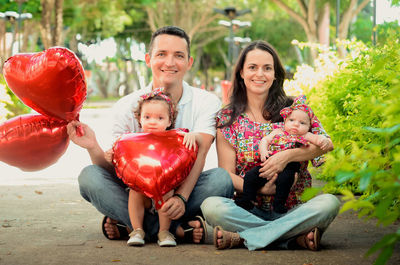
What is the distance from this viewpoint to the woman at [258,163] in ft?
13.3

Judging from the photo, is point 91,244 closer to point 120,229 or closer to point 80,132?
point 120,229

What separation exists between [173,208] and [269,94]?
4.08 ft

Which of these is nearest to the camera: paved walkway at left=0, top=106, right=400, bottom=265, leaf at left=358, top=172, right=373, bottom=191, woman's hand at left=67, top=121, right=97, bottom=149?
leaf at left=358, top=172, right=373, bottom=191

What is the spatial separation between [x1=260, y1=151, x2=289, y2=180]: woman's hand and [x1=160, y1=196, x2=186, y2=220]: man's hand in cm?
61

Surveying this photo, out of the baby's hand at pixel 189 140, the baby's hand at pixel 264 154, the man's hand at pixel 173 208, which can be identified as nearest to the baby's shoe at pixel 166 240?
the man's hand at pixel 173 208

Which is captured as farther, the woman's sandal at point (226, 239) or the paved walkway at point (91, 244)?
the woman's sandal at point (226, 239)

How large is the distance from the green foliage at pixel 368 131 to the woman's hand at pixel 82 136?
1.69 m

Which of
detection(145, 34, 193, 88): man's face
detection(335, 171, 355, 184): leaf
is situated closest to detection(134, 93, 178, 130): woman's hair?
detection(145, 34, 193, 88): man's face

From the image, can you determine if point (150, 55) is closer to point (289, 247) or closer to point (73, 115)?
point (73, 115)

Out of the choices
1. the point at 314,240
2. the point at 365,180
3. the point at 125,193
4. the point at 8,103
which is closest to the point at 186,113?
the point at 125,193

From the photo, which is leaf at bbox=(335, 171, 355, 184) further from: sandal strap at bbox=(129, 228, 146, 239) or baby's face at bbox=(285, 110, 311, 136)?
sandal strap at bbox=(129, 228, 146, 239)

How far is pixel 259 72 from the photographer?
14.8 feet

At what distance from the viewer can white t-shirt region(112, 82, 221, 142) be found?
4.53 metres

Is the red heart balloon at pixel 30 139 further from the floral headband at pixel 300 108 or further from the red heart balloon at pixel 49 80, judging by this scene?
the floral headband at pixel 300 108
